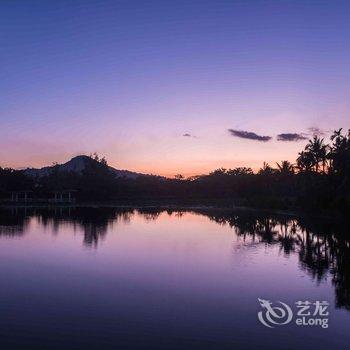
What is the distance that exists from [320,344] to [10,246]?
2361 cm

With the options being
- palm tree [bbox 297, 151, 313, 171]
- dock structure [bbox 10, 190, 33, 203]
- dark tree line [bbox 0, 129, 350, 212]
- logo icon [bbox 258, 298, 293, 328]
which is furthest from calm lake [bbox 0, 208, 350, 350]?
dock structure [bbox 10, 190, 33, 203]

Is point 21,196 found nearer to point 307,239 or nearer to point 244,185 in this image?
point 244,185

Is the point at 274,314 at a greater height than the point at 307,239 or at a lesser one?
lesser

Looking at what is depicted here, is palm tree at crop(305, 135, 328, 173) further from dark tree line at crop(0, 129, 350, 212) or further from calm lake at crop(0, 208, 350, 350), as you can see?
calm lake at crop(0, 208, 350, 350)

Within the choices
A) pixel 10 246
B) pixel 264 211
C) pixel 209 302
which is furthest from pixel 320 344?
pixel 264 211

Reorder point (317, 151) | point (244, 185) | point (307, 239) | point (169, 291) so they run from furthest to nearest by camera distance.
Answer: point (244, 185)
point (317, 151)
point (307, 239)
point (169, 291)

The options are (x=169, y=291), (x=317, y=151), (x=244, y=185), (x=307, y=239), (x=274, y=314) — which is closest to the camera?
(x=274, y=314)

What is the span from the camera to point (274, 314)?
15602 mm

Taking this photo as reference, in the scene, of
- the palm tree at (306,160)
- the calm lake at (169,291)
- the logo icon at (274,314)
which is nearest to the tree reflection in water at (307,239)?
the calm lake at (169,291)

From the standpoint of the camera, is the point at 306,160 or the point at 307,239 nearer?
the point at 307,239

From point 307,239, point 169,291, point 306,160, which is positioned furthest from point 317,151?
point 169,291

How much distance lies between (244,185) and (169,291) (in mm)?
77082

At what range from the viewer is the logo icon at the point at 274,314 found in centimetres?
1431

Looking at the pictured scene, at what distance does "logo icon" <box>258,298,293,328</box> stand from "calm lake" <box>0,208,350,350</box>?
0.04 metres
